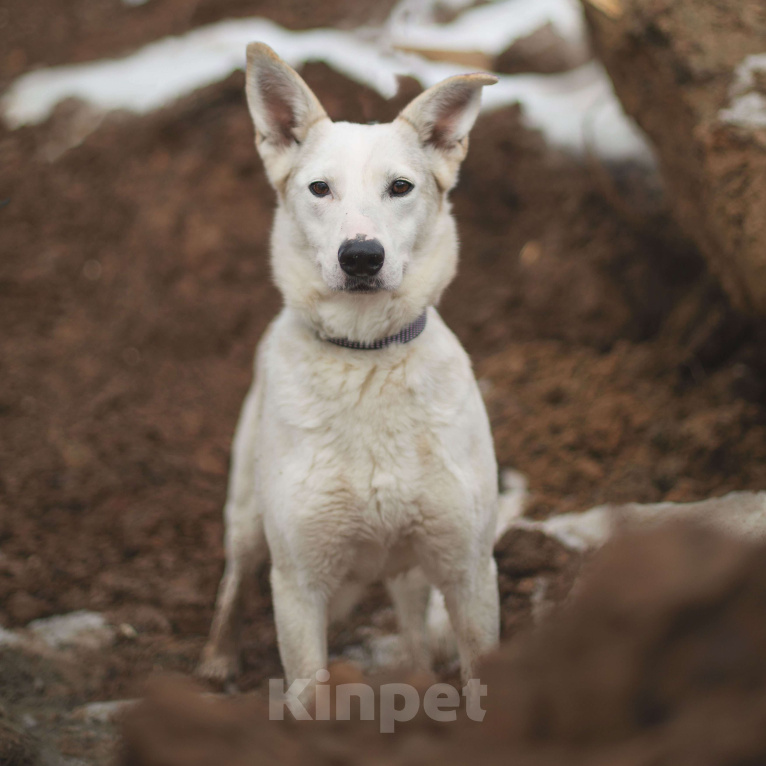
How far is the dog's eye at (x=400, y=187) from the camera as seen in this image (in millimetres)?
2951

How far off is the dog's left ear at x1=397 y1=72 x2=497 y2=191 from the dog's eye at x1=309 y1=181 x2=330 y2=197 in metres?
0.53

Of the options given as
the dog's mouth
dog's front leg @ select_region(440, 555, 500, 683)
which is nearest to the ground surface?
dog's front leg @ select_region(440, 555, 500, 683)

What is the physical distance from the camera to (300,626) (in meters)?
2.82

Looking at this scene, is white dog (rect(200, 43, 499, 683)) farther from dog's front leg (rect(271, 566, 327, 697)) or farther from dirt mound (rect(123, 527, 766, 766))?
dirt mound (rect(123, 527, 766, 766))

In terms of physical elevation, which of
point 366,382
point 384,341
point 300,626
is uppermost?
point 384,341

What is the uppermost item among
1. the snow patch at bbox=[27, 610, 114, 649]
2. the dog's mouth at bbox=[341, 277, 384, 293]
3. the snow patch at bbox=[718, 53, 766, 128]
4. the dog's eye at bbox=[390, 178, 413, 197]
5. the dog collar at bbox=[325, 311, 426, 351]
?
the snow patch at bbox=[718, 53, 766, 128]

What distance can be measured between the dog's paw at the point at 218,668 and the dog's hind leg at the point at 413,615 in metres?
0.92

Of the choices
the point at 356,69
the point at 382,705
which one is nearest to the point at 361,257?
the point at 382,705

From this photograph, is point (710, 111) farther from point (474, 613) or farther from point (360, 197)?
point (474, 613)

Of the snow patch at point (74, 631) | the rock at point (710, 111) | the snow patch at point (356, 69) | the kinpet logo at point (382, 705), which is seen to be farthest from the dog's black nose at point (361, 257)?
the snow patch at point (356, 69)

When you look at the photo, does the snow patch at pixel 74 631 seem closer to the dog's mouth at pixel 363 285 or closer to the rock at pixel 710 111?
the dog's mouth at pixel 363 285

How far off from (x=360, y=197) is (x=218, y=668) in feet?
8.18

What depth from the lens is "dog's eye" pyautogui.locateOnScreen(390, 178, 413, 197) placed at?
2951mm

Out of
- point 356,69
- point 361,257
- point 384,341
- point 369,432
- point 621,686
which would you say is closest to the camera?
point 621,686
